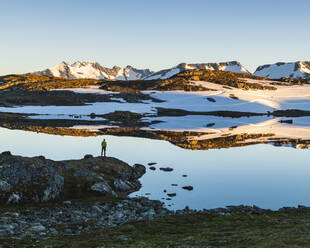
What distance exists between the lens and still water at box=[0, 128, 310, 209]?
30391 millimetres

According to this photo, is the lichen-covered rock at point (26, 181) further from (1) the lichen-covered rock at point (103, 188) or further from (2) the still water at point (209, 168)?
(2) the still water at point (209, 168)

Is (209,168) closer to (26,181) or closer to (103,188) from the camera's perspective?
(103,188)

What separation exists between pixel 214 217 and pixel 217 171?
18.7 metres

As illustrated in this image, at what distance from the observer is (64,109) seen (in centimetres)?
15575

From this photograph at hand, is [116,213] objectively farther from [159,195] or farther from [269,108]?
[269,108]

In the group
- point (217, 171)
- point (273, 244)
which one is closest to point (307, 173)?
point (217, 171)

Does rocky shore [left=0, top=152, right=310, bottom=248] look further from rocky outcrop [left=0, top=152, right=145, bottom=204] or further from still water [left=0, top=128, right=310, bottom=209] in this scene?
still water [left=0, top=128, right=310, bottom=209]

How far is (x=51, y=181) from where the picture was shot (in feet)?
88.9

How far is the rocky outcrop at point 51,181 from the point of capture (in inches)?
1000

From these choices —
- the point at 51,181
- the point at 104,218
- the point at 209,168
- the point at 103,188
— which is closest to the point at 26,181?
the point at 51,181

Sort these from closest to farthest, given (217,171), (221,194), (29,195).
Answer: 1. (29,195)
2. (221,194)
3. (217,171)

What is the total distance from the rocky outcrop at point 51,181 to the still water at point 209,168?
11.6 ft

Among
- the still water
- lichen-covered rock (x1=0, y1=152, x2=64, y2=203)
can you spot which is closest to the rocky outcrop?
lichen-covered rock (x1=0, y1=152, x2=64, y2=203)

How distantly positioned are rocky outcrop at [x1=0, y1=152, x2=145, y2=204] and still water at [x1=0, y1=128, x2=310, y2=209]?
3.52 meters
